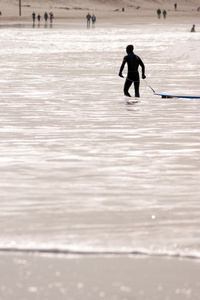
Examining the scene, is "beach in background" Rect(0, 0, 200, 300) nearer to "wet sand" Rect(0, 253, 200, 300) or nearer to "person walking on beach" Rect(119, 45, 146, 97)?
"wet sand" Rect(0, 253, 200, 300)

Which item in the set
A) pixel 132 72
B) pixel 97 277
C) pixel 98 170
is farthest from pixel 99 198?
pixel 132 72

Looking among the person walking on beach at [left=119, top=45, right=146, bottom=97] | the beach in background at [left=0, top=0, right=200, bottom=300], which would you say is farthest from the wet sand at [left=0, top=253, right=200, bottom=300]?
the person walking on beach at [left=119, top=45, right=146, bottom=97]

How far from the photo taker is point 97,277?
5941mm

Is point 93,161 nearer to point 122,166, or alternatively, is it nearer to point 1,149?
point 122,166

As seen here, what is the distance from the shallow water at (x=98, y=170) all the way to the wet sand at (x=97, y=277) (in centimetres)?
34

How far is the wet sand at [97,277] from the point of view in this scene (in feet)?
18.2

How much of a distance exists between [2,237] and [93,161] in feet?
13.6

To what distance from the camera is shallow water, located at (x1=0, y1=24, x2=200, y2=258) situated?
7219 millimetres

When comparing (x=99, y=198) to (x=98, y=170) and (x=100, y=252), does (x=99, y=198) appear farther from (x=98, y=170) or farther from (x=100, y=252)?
(x=100, y=252)

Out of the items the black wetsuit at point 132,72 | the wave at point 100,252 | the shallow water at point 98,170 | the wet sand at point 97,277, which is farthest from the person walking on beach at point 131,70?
the wet sand at point 97,277

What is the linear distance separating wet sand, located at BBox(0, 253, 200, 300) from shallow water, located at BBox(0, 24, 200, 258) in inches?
13.6

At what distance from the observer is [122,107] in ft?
60.3

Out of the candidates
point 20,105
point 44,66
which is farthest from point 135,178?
point 44,66

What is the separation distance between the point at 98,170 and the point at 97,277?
14.9 feet
